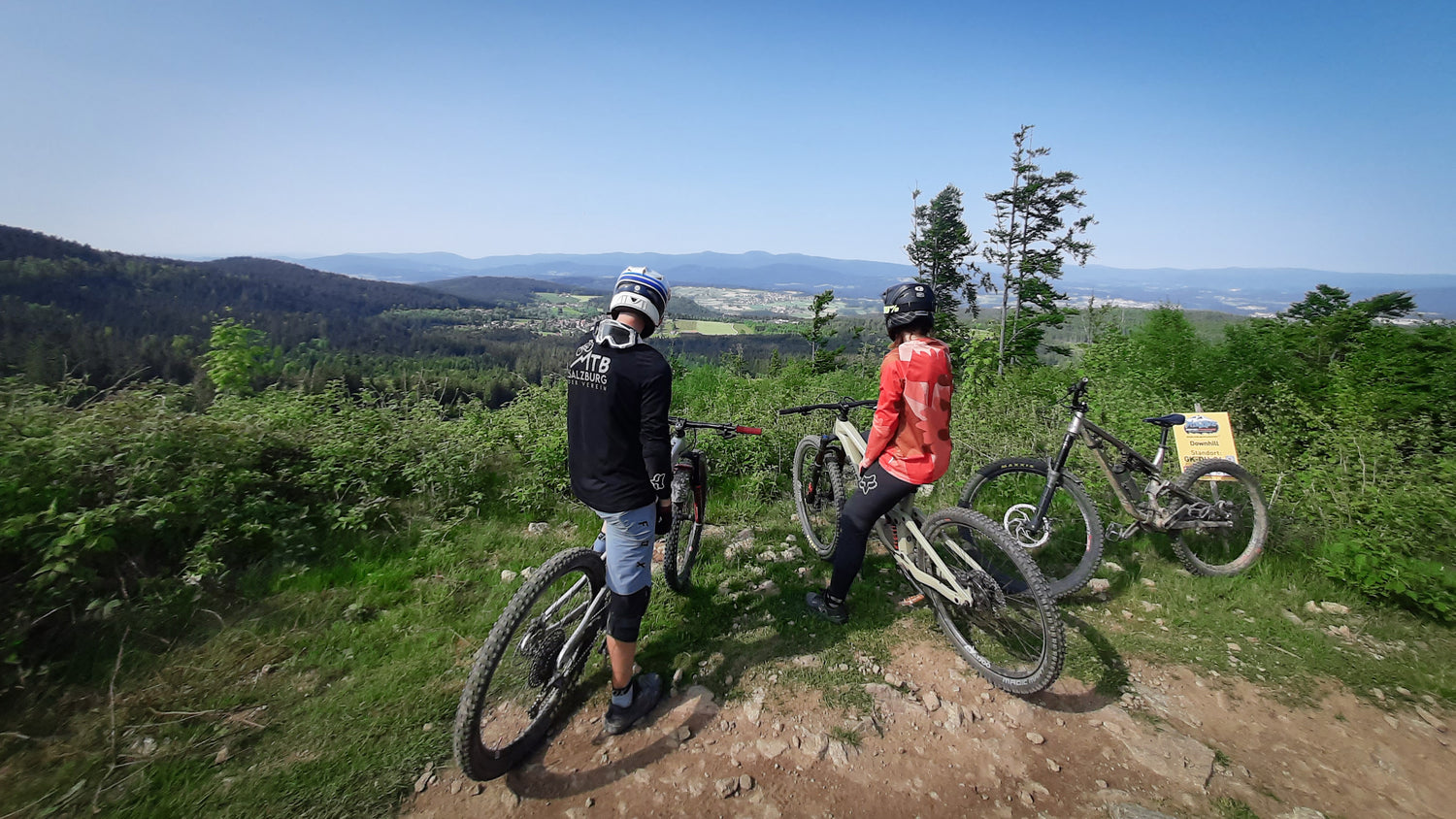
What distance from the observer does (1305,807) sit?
8.17 feet

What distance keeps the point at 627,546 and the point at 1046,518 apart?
398 cm

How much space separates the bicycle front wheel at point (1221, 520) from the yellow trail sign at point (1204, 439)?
16cm

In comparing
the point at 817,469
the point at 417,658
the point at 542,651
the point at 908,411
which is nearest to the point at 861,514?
the point at 908,411

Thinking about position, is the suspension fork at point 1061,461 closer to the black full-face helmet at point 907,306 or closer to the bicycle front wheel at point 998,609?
the bicycle front wheel at point 998,609

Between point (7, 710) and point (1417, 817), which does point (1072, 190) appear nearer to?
point (1417, 817)

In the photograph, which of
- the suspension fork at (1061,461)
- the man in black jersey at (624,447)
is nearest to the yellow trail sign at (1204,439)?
the suspension fork at (1061,461)

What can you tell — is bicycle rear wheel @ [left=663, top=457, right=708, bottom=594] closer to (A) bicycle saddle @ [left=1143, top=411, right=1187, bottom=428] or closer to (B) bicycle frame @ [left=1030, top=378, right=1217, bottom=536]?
(B) bicycle frame @ [left=1030, top=378, right=1217, bottom=536]

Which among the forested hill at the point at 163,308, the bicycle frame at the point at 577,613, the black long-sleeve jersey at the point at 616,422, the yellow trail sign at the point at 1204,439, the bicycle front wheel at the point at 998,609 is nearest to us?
the black long-sleeve jersey at the point at 616,422

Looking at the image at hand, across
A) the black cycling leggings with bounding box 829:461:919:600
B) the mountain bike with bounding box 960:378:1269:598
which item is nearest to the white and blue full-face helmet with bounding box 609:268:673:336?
the black cycling leggings with bounding box 829:461:919:600

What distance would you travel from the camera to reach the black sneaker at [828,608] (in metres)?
3.97

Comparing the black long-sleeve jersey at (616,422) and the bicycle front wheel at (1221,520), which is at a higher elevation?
the black long-sleeve jersey at (616,422)

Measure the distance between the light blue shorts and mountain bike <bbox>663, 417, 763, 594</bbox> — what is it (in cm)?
101

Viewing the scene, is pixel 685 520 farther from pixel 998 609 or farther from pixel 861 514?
pixel 998 609

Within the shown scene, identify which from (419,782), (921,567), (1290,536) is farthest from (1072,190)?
(419,782)
